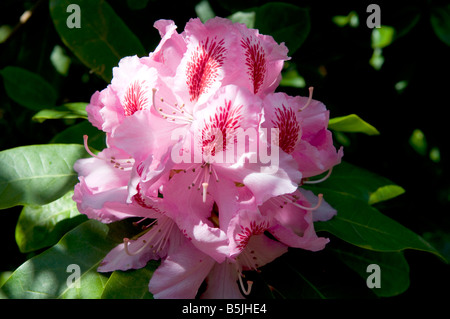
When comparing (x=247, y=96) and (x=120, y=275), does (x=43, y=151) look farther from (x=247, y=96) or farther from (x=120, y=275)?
(x=247, y=96)

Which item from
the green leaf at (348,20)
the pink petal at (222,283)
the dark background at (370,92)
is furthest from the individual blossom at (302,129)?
the green leaf at (348,20)

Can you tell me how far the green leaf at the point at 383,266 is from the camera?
1164 millimetres

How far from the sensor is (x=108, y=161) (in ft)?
3.25

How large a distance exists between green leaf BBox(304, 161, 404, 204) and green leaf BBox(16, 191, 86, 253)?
65cm

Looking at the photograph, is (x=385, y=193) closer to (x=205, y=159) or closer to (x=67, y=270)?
(x=205, y=159)

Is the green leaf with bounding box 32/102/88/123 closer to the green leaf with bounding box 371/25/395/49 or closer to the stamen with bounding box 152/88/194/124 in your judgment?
the stamen with bounding box 152/88/194/124

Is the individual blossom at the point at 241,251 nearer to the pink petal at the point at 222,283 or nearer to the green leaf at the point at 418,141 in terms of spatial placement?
the pink petal at the point at 222,283

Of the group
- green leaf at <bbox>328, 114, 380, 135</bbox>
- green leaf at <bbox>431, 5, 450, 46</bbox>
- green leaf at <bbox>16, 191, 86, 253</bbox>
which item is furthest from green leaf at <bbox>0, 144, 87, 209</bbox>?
green leaf at <bbox>431, 5, 450, 46</bbox>

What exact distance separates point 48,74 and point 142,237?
104cm

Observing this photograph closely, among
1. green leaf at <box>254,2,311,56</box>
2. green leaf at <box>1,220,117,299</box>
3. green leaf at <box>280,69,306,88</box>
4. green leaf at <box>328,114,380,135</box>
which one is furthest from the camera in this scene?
green leaf at <box>280,69,306,88</box>

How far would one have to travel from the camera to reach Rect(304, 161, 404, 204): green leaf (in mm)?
1259

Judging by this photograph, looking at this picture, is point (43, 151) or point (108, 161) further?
point (43, 151)

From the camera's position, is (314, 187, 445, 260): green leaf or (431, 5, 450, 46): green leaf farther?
(431, 5, 450, 46): green leaf
